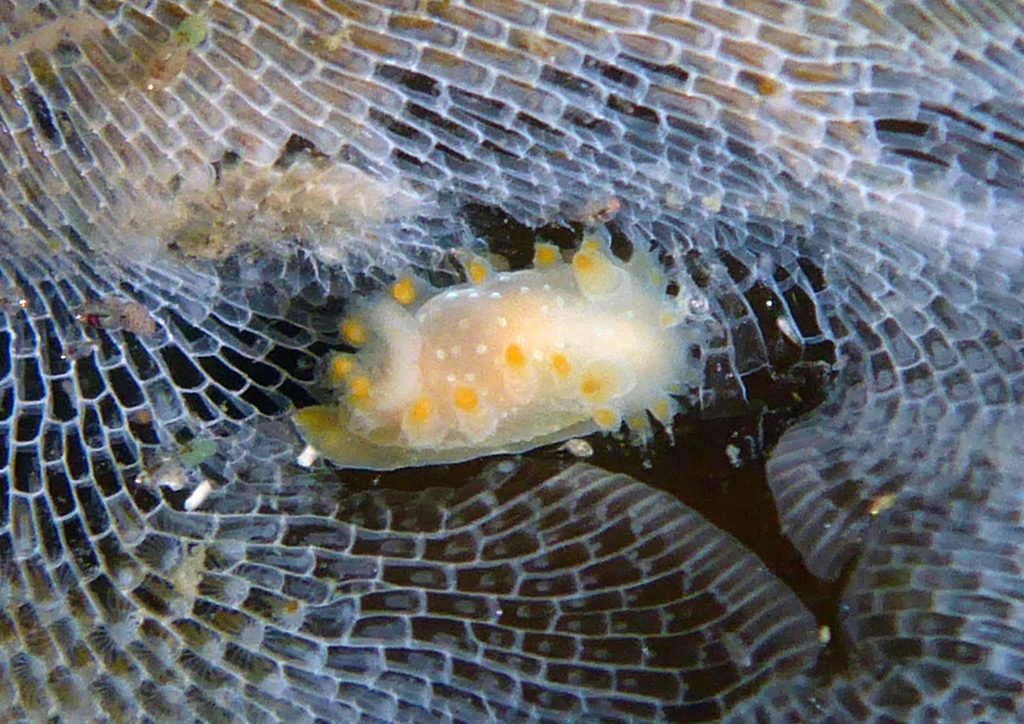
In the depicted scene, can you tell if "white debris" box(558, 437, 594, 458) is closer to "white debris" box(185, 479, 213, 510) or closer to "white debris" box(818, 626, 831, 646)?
"white debris" box(818, 626, 831, 646)

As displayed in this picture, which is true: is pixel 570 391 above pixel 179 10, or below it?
below

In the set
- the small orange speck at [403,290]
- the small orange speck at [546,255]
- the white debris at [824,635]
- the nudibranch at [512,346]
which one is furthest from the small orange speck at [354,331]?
the white debris at [824,635]

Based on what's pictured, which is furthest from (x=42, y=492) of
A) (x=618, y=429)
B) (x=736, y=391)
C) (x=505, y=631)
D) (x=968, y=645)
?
(x=968, y=645)

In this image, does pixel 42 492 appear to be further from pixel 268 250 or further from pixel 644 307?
pixel 644 307

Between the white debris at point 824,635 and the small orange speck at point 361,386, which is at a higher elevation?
the small orange speck at point 361,386

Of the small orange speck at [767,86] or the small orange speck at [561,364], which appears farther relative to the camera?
the small orange speck at [561,364]

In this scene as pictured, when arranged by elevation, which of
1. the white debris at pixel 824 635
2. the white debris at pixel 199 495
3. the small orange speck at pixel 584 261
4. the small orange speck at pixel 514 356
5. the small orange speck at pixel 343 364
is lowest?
the white debris at pixel 199 495

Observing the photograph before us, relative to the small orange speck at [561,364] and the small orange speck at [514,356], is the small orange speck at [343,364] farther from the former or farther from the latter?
the small orange speck at [561,364]
